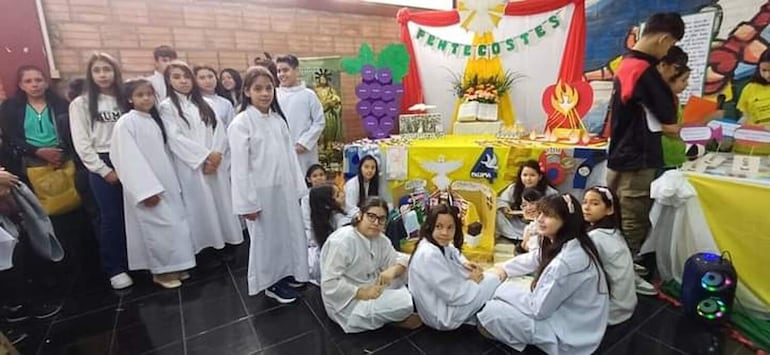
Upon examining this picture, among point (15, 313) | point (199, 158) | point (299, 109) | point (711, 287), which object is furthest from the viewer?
point (299, 109)

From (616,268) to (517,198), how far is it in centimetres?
109

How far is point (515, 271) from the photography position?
2348 millimetres

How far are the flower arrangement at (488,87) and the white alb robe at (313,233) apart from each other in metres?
1.80

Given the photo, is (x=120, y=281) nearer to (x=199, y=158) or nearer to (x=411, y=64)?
(x=199, y=158)

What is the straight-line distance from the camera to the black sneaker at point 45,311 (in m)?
2.34

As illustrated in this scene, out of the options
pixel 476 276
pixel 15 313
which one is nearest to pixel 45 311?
pixel 15 313

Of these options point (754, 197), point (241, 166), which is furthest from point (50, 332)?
point (754, 197)

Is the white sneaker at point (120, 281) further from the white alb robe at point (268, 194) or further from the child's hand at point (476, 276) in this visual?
the child's hand at point (476, 276)

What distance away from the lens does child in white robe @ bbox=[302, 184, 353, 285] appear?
98.7 inches

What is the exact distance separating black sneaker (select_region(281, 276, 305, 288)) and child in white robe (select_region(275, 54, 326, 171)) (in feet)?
3.80

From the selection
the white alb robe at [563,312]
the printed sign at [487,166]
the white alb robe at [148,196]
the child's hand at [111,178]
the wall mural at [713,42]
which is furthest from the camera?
the printed sign at [487,166]

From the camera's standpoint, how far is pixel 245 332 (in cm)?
209

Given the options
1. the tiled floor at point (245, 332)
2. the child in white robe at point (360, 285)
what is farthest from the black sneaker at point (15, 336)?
the child in white robe at point (360, 285)

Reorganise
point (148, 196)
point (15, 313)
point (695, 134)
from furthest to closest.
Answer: point (148, 196) < point (15, 313) < point (695, 134)
